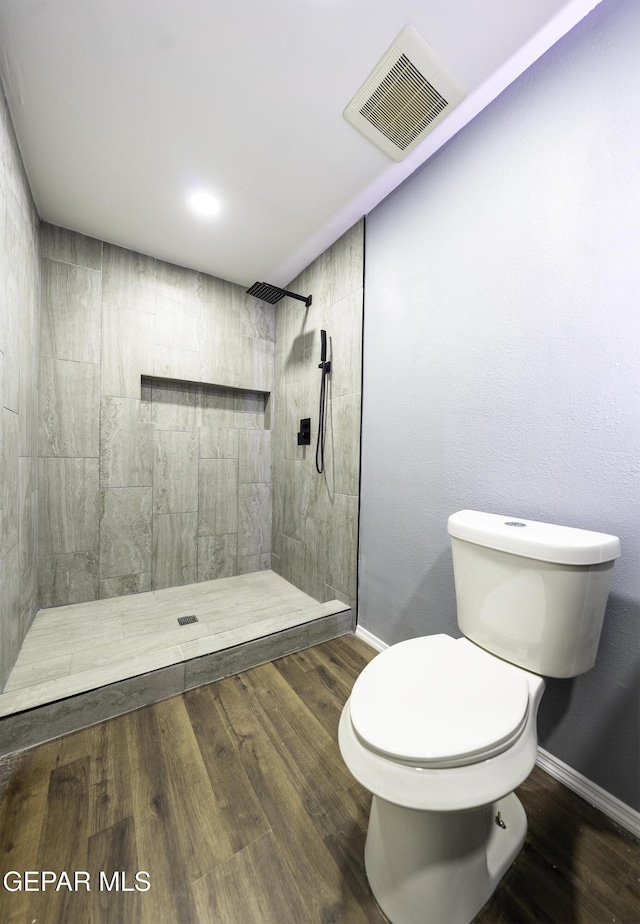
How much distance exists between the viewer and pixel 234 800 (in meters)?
1.03

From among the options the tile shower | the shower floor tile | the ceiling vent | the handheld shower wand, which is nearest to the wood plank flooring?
the shower floor tile

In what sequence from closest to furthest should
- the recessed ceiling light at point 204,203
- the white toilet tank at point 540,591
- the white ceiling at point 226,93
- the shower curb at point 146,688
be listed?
1. the white toilet tank at point 540,591
2. the white ceiling at point 226,93
3. the shower curb at point 146,688
4. the recessed ceiling light at point 204,203

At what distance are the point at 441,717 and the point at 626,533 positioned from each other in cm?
72

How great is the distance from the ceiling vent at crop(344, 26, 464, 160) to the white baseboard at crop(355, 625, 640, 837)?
2277 mm

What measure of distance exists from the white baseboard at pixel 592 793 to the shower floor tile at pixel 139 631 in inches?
40.8

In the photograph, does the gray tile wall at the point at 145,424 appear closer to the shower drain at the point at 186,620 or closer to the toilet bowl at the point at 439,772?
the shower drain at the point at 186,620

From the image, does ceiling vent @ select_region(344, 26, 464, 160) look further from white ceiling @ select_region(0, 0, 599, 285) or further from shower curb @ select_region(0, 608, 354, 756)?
shower curb @ select_region(0, 608, 354, 756)

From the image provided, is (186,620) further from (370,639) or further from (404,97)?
(404,97)

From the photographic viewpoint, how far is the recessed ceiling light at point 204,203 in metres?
1.70

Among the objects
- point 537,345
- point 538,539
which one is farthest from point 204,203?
point 538,539

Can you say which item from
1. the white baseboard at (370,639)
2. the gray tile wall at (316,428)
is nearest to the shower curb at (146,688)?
the white baseboard at (370,639)

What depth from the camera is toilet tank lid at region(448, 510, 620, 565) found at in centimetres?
88

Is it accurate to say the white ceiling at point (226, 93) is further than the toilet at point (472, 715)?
Yes

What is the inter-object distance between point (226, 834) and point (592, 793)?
1069 mm
